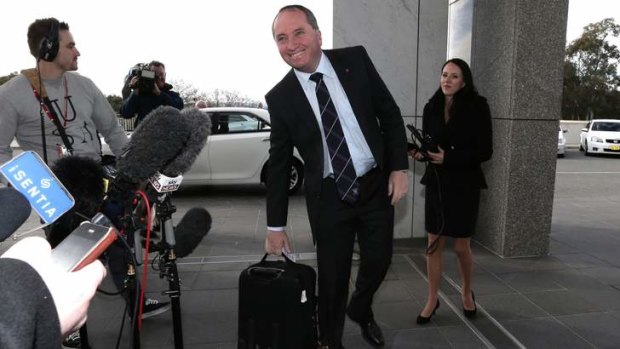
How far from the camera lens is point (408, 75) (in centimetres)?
514

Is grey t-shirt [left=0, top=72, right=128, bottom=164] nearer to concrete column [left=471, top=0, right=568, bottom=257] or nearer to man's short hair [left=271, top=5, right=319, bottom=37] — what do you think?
man's short hair [left=271, top=5, right=319, bottom=37]

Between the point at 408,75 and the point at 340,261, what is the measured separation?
9.80 ft

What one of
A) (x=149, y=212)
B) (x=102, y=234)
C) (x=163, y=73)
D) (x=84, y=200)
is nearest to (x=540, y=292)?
(x=149, y=212)

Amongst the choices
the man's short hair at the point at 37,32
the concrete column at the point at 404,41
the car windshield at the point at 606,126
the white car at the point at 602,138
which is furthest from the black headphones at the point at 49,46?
the car windshield at the point at 606,126

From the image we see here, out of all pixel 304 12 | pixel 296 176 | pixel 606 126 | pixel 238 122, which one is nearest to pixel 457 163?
pixel 304 12

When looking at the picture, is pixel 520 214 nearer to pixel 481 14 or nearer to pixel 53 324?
pixel 481 14

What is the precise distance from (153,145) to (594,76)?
47.9 m

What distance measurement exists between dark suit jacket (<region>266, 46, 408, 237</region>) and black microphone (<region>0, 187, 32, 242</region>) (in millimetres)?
1768

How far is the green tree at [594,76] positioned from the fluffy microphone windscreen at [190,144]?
45457mm

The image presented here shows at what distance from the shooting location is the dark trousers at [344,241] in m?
2.73

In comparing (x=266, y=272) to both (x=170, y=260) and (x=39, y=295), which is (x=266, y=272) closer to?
(x=170, y=260)

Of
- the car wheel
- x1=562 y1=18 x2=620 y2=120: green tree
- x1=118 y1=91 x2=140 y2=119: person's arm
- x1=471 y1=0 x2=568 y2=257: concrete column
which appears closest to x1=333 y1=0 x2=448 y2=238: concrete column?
x1=471 y1=0 x2=568 y2=257: concrete column

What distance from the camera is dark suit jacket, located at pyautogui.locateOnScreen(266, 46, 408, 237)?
2643 mm

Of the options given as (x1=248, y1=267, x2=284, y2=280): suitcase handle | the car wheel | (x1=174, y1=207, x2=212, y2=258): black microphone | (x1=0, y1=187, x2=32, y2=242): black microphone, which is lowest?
the car wheel
